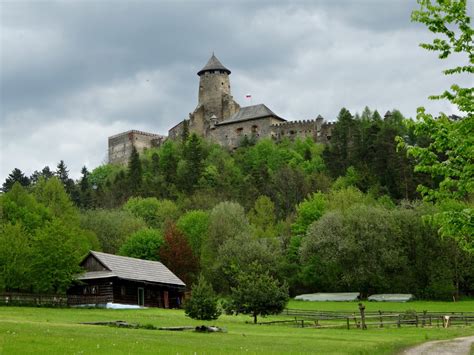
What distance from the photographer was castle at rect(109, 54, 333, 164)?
133m

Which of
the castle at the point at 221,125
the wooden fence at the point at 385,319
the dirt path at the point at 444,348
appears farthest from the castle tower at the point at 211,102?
the dirt path at the point at 444,348

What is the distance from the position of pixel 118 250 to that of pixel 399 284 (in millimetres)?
34531

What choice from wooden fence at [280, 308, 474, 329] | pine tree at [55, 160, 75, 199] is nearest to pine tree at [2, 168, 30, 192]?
pine tree at [55, 160, 75, 199]

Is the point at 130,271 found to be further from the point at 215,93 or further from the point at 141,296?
the point at 215,93

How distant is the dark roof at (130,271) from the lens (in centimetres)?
5766

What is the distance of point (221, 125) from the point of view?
140375 mm

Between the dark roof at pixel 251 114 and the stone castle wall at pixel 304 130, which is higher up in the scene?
the dark roof at pixel 251 114

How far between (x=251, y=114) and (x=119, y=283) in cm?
8416

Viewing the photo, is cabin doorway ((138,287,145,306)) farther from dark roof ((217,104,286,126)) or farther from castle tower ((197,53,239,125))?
castle tower ((197,53,239,125))

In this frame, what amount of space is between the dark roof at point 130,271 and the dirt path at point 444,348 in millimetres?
33031

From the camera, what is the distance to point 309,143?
127 m

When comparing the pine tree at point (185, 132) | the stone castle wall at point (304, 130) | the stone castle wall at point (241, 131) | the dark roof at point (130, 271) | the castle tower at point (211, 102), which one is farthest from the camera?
the castle tower at point (211, 102)

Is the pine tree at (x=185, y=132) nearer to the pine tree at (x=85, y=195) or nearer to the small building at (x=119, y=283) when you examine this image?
the pine tree at (x=85, y=195)

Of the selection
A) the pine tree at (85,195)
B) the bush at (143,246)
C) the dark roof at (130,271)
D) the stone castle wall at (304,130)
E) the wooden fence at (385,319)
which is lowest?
the wooden fence at (385,319)
